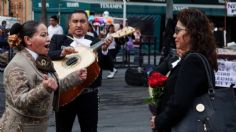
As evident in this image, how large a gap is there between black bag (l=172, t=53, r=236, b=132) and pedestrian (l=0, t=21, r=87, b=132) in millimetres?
1003

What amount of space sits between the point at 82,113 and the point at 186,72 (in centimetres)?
243

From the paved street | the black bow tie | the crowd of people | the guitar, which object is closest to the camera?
the crowd of people

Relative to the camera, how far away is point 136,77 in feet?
55.4

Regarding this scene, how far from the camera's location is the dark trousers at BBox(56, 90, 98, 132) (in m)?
6.41

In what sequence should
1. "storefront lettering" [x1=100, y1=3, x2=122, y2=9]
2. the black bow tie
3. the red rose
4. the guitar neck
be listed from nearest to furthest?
the red rose
the black bow tie
the guitar neck
"storefront lettering" [x1=100, y1=3, x2=122, y2=9]

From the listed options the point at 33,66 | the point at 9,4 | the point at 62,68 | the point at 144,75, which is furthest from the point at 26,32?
the point at 9,4

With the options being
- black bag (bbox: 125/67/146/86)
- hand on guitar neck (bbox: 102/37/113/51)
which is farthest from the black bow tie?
black bag (bbox: 125/67/146/86)

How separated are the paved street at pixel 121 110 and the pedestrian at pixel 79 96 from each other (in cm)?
345

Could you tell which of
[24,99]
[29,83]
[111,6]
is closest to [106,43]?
[29,83]

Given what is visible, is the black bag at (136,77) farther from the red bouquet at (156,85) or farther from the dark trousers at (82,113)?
the red bouquet at (156,85)

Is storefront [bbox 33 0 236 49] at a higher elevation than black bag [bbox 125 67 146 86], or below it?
higher

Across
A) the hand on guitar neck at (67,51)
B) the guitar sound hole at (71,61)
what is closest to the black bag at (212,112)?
the guitar sound hole at (71,61)

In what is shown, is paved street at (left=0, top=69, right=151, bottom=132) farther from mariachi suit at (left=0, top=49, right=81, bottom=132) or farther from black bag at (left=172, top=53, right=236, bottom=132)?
black bag at (left=172, top=53, right=236, bottom=132)

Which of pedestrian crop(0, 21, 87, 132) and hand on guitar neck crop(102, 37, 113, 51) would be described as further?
hand on guitar neck crop(102, 37, 113, 51)
